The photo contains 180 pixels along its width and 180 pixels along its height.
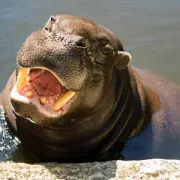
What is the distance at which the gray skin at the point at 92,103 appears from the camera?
479 centimetres

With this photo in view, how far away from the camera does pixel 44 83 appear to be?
4.99m

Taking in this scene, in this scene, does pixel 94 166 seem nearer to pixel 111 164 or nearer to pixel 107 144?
pixel 111 164

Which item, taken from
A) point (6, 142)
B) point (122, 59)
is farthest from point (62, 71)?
point (6, 142)

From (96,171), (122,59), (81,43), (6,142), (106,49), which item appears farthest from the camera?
(6,142)

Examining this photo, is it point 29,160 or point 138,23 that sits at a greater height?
point 138,23

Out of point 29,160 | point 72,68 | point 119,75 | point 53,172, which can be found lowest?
point 29,160

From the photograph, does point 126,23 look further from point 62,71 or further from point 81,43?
point 62,71

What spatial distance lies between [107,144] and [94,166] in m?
1.27

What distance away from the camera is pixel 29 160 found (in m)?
5.93

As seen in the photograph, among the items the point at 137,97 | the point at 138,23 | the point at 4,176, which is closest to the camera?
the point at 4,176

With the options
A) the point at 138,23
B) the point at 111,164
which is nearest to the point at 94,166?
the point at 111,164

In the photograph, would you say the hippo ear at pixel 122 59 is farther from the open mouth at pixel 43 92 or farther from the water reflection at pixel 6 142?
the water reflection at pixel 6 142

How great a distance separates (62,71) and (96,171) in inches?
33.4

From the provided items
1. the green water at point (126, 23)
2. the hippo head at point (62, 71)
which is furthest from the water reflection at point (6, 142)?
the green water at point (126, 23)
